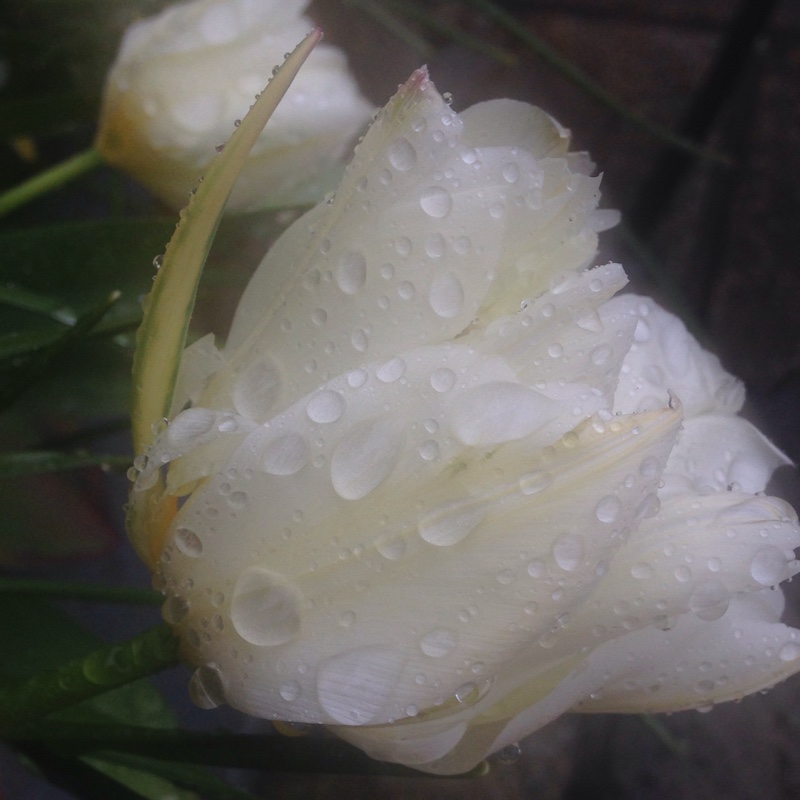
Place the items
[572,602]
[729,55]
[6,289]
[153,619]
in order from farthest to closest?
[729,55] → [153,619] → [6,289] → [572,602]

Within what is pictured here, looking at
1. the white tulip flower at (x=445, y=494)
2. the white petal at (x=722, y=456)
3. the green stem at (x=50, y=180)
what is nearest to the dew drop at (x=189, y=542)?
the white tulip flower at (x=445, y=494)

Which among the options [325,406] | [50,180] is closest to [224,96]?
[50,180]

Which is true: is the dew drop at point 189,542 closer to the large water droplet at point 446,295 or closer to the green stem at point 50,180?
the large water droplet at point 446,295

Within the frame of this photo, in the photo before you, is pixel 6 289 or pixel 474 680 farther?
pixel 6 289

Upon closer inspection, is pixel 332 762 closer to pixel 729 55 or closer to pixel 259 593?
pixel 259 593

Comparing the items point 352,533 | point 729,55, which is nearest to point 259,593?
point 352,533
